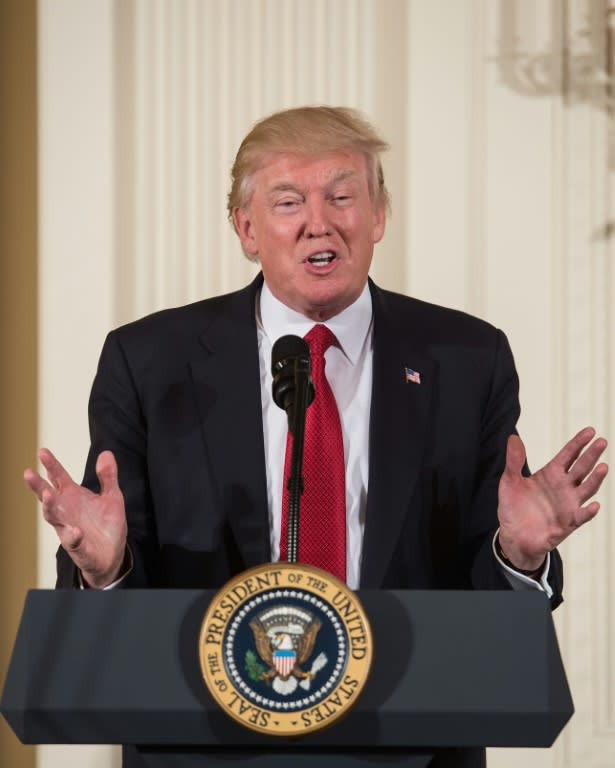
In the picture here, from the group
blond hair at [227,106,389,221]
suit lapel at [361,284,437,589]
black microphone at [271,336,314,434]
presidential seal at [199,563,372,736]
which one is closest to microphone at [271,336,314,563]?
black microphone at [271,336,314,434]

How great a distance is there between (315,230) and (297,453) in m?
0.78

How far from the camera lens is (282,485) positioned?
2041 millimetres

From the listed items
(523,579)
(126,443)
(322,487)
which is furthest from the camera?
(126,443)

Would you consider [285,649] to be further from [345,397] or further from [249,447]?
[345,397]

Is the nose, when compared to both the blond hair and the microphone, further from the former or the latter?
the microphone

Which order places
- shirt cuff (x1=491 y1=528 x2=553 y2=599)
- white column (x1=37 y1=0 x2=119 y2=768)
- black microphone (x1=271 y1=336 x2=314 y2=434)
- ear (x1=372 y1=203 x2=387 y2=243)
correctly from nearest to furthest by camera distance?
black microphone (x1=271 y1=336 x2=314 y2=434) < shirt cuff (x1=491 y1=528 x2=553 y2=599) < ear (x1=372 y1=203 x2=387 y2=243) < white column (x1=37 y1=0 x2=119 y2=768)

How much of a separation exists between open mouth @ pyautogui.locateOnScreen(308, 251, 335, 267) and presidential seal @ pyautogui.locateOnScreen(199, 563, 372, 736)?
983 mm

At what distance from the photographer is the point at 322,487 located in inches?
79.0

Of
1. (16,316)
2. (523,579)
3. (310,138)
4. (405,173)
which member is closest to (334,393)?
(310,138)

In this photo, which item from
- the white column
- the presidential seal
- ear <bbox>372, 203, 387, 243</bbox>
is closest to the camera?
the presidential seal

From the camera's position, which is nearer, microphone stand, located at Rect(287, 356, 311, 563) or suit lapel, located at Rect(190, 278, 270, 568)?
microphone stand, located at Rect(287, 356, 311, 563)

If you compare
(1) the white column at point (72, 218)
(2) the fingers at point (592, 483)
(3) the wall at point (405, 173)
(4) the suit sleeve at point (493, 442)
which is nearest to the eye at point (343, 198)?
(4) the suit sleeve at point (493, 442)

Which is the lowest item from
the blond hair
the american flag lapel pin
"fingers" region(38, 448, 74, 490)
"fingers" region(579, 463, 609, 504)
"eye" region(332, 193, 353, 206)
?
"fingers" region(579, 463, 609, 504)

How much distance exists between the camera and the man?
204cm
